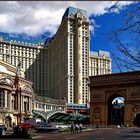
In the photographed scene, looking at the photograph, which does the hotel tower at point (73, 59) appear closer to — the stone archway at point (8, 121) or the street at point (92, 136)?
the stone archway at point (8, 121)

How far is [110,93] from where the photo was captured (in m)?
109

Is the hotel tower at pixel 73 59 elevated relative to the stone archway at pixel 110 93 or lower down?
elevated

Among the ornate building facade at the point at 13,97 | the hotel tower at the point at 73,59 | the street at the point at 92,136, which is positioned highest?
the hotel tower at the point at 73,59

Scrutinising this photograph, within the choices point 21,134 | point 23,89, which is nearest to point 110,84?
point 23,89

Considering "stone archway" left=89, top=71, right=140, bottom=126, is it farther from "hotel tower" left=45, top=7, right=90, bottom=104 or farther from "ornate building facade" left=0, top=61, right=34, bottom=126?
"hotel tower" left=45, top=7, right=90, bottom=104

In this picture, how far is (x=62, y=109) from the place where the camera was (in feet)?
563

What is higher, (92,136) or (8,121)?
(8,121)

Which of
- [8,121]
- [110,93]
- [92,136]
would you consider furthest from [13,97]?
[92,136]

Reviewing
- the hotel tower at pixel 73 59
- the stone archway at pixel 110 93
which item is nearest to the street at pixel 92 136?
the stone archway at pixel 110 93

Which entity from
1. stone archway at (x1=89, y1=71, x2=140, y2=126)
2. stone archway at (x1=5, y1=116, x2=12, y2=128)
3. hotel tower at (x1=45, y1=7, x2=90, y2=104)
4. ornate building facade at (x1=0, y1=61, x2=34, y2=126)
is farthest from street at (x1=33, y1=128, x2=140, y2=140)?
hotel tower at (x1=45, y1=7, x2=90, y2=104)

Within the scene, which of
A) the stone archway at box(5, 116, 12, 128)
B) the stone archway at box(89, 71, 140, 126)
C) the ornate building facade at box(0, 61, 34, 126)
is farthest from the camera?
the stone archway at box(89, 71, 140, 126)

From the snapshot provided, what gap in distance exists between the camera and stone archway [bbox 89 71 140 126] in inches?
4134

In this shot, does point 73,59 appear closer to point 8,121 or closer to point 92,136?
point 8,121

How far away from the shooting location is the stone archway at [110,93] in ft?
344
